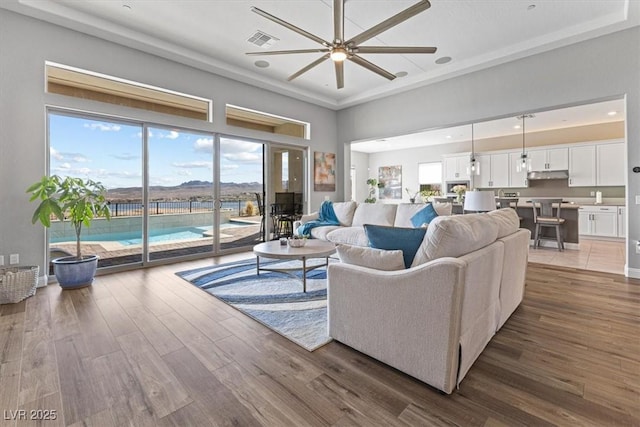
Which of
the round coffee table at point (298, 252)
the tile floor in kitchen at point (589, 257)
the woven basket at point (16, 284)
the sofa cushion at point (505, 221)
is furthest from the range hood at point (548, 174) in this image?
the woven basket at point (16, 284)

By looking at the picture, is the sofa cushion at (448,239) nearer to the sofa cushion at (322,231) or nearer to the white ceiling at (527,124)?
the sofa cushion at (322,231)

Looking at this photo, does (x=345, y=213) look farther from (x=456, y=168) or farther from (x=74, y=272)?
(x=456, y=168)

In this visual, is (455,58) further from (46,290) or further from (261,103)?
(46,290)

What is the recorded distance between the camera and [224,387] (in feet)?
5.59

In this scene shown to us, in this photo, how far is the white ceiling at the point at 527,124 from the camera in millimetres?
6469

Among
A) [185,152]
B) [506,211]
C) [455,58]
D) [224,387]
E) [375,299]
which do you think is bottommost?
[224,387]

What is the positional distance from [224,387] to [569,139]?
10394mm

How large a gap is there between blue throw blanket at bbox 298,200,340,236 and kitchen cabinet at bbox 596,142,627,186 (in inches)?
284

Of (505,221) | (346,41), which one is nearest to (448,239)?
(505,221)

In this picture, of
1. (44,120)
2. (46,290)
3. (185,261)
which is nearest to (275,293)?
(185,261)

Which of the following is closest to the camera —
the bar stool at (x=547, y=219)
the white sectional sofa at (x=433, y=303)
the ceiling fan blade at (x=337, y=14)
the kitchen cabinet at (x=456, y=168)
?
the white sectional sofa at (x=433, y=303)

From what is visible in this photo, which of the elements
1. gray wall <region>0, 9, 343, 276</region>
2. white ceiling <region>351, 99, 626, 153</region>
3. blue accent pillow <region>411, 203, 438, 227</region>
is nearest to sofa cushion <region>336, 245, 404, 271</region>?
blue accent pillow <region>411, 203, 438, 227</region>

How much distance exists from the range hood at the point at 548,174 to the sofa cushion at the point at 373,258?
8.73 meters

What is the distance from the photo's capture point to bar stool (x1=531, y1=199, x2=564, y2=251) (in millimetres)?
5887
